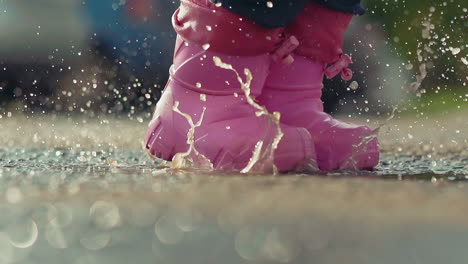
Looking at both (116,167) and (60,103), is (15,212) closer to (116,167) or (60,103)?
(116,167)

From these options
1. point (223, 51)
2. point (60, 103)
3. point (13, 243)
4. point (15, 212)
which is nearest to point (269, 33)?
point (223, 51)

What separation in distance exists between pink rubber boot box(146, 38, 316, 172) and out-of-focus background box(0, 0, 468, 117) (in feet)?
8.02

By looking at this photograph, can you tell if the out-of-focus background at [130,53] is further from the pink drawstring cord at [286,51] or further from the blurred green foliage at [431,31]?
the pink drawstring cord at [286,51]

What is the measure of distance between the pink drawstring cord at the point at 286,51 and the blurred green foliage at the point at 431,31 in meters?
2.71

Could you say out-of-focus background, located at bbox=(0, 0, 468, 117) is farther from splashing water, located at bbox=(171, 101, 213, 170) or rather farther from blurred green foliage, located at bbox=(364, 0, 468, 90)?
splashing water, located at bbox=(171, 101, 213, 170)

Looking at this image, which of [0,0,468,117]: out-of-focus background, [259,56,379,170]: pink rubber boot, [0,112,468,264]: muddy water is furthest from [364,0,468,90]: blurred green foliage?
[0,112,468,264]: muddy water

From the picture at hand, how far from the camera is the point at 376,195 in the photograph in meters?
1.36

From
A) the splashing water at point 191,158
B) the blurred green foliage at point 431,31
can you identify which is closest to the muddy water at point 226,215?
the splashing water at point 191,158

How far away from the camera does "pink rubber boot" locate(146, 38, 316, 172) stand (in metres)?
1.74

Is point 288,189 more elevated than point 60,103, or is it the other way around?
point 288,189

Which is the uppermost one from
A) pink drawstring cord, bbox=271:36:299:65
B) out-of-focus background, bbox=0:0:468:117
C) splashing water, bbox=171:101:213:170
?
pink drawstring cord, bbox=271:36:299:65

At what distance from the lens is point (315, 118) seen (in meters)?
1.93

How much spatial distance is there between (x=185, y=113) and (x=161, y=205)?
59cm

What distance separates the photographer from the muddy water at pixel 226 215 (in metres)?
1.00
